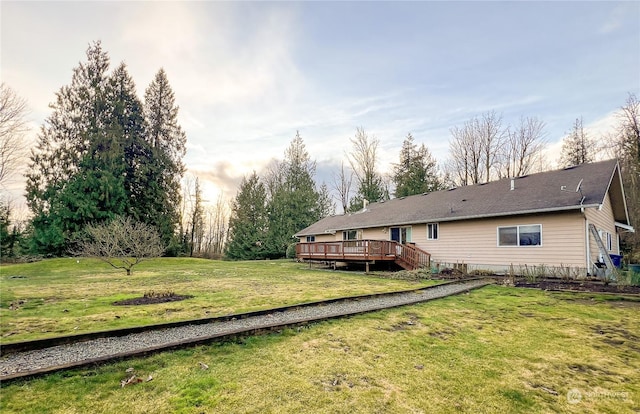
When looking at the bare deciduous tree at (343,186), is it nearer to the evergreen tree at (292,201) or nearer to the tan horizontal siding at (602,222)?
the evergreen tree at (292,201)

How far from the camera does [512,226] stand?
13.7 metres

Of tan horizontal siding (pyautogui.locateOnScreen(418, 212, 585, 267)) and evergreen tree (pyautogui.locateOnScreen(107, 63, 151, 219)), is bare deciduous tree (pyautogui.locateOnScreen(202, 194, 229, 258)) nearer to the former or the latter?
evergreen tree (pyautogui.locateOnScreen(107, 63, 151, 219))

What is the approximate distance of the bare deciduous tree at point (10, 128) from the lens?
20344 millimetres

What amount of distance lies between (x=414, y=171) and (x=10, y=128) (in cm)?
3539

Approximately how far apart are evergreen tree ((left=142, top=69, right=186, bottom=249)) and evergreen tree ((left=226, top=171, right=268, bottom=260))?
651 centimetres

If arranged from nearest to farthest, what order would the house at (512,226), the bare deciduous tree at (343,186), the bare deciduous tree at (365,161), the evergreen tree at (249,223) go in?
the house at (512,226) → the evergreen tree at (249,223) → the bare deciduous tree at (365,161) → the bare deciduous tree at (343,186)

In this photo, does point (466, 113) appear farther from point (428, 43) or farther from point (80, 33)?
point (80, 33)

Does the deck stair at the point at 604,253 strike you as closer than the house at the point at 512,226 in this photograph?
Yes

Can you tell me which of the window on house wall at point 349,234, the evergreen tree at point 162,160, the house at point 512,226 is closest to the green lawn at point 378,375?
the house at point 512,226

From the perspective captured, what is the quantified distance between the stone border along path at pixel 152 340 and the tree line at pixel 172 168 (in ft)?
65.2

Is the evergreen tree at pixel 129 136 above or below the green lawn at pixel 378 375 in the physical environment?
above

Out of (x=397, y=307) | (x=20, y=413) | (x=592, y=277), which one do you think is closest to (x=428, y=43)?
(x=592, y=277)

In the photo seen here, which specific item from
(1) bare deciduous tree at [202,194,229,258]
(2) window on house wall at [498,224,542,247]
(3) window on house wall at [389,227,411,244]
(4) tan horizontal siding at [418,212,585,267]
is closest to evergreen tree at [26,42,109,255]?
(1) bare deciduous tree at [202,194,229,258]

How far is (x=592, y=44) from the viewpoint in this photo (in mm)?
14078
